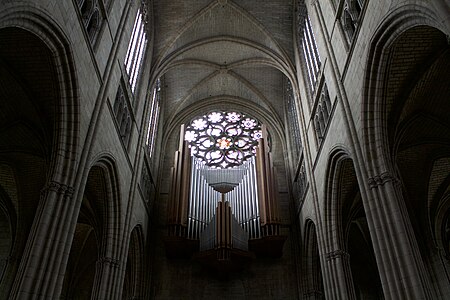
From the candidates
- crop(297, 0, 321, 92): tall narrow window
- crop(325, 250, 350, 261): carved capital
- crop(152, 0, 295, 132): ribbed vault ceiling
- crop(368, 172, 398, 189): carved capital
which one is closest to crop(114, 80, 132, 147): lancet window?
crop(152, 0, 295, 132): ribbed vault ceiling

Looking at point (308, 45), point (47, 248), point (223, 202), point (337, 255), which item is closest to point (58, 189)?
point (47, 248)

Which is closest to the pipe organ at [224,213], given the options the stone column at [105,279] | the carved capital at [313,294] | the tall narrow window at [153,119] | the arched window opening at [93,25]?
the tall narrow window at [153,119]

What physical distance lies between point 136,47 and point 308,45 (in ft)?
21.8

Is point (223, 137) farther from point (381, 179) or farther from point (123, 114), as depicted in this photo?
point (381, 179)

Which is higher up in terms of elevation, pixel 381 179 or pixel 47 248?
pixel 381 179

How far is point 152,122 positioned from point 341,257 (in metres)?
11.3

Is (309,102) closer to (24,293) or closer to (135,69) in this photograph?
(135,69)

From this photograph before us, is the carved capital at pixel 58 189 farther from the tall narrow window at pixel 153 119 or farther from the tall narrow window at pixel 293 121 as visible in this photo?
the tall narrow window at pixel 293 121

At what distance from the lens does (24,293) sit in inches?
299

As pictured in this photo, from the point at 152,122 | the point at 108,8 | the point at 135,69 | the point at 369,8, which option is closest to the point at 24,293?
the point at 108,8

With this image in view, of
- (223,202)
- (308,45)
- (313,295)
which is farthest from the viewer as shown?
(223,202)

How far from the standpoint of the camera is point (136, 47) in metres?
16.1

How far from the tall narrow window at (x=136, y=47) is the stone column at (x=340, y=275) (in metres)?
8.99

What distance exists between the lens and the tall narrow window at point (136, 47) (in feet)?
49.3
